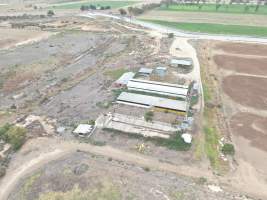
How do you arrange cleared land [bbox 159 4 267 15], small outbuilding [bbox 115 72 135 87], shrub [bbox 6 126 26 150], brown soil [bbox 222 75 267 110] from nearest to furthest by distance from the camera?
shrub [bbox 6 126 26 150]
brown soil [bbox 222 75 267 110]
small outbuilding [bbox 115 72 135 87]
cleared land [bbox 159 4 267 15]

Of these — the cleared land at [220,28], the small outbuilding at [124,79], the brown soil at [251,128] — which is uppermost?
the cleared land at [220,28]

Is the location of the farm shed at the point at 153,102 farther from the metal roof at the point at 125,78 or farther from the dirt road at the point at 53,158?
the dirt road at the point at 53,158

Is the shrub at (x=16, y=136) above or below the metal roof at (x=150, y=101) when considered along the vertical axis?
below

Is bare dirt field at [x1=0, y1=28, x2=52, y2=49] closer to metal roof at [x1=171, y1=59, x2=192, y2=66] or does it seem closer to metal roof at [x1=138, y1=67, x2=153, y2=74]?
metal roof at [x1=138, y1=67, x2=153, y2=74]

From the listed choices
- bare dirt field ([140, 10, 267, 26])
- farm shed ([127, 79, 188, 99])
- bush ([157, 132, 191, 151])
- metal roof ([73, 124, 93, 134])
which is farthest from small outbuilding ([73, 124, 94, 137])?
bare dirt field ([140, 10, 267, 26])

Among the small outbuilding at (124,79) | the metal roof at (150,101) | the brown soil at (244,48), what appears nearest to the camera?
the metal roof at (150,101)

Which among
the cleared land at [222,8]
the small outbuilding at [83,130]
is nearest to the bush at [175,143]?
the small outbuilding at [83,130]

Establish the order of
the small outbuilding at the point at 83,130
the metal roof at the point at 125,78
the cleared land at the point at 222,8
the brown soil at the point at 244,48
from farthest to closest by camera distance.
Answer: the cleared land at the point at 222,8 → the brown soil at the point at 244,48 → the metal roof at the point at 125,78 → the small outbuilding at the point at 83,130
